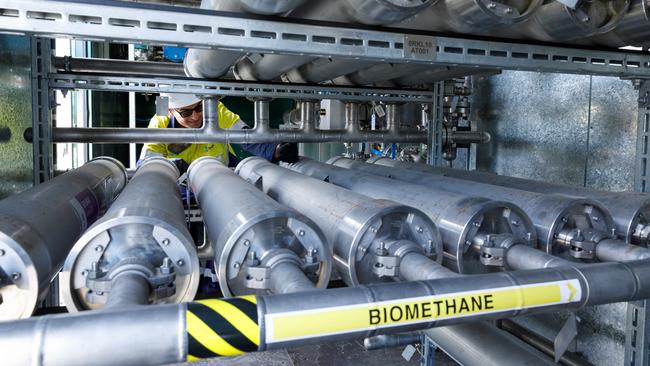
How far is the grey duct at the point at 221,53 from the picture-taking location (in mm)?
754

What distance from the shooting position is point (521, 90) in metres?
2.08

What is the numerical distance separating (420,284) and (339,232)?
305 millimetres

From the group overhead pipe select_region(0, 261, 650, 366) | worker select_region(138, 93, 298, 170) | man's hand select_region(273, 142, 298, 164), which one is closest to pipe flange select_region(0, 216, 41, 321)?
overhead pipe select_region(0, 261, 650, 366)

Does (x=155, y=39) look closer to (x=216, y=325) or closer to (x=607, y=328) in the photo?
(x=216, y=325)

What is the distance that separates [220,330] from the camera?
0.53 m

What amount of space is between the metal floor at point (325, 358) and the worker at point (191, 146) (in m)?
0.94

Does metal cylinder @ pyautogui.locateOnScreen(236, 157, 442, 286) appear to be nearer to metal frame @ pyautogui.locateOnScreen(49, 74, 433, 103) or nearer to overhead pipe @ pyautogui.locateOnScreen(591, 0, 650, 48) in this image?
overhead pipe @ pyautogui.locateOnScreen(591, 0, 650, 48)

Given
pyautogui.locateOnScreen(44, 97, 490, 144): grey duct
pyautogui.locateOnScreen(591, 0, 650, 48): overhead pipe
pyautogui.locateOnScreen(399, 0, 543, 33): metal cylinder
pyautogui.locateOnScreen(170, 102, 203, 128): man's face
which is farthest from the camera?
pyautogui.locateOnScreen(170, 102, 203, 128): man's face

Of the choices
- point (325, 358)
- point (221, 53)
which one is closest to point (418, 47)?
point (221, 53)

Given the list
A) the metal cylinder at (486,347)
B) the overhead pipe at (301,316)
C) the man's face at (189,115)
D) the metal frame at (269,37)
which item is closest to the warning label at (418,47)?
the metal frame at (269,37)

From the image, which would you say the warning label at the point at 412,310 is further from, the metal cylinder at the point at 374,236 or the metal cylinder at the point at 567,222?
the metal cylinder at the point at 567,222

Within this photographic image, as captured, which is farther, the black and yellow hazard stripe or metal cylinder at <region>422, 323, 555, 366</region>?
metal cylinder at <region>422, 323, 555, 366</region>

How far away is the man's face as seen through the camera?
2.23 m

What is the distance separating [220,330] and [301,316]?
3.7 inches
